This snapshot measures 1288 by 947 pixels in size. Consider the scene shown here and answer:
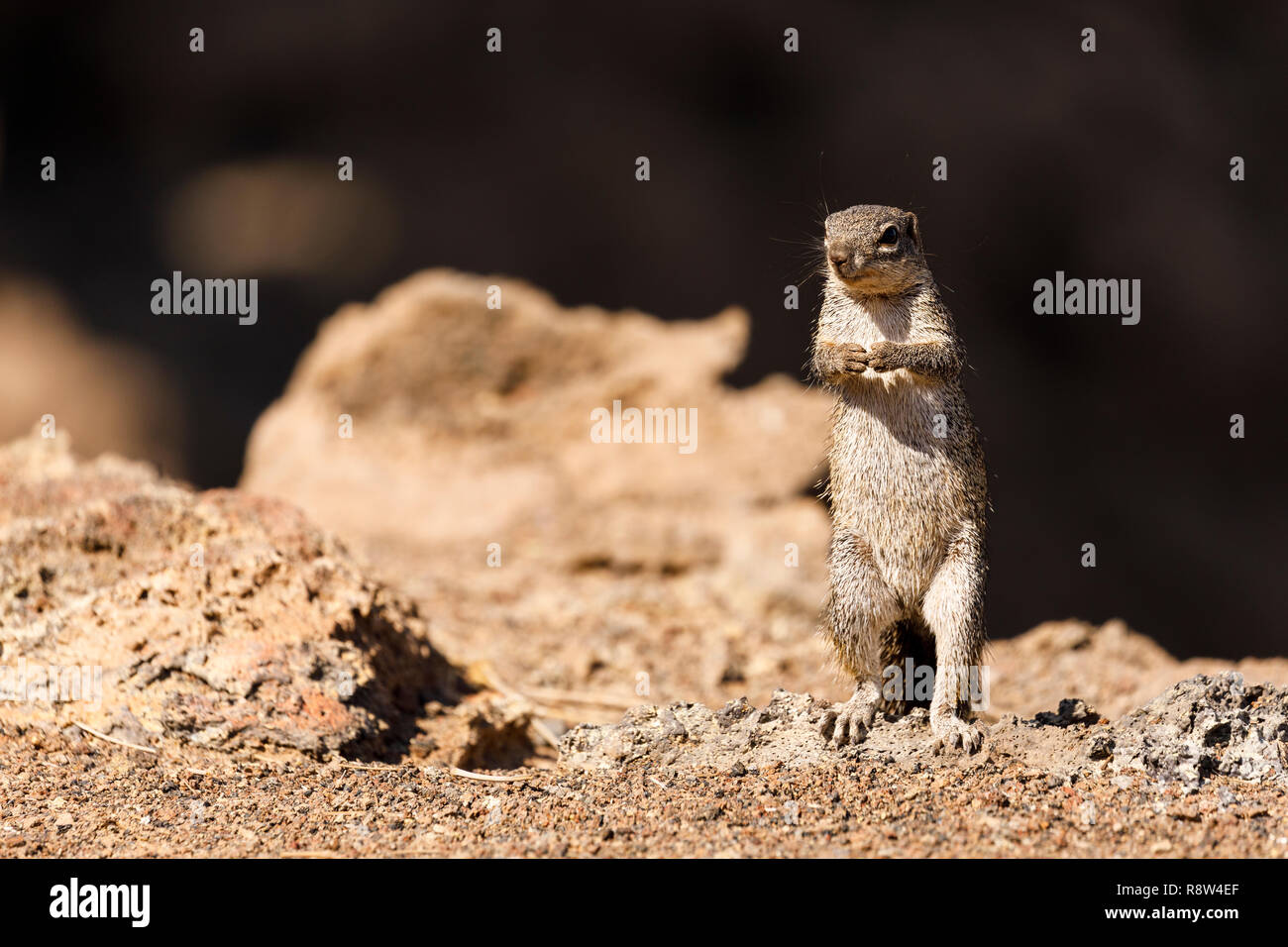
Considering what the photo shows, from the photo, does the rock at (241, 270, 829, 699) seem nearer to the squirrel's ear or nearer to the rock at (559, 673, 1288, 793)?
the rock at (559, 673, 1288, 793)

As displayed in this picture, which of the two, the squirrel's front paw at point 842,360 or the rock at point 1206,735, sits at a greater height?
the squirrel's front paw at point 842,360

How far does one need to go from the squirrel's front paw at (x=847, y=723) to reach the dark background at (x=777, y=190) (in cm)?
600

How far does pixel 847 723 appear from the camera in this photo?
5.50 meters

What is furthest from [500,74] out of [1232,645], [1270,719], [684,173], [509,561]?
[1270,719]

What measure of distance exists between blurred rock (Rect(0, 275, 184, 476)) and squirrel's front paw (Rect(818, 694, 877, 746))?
31.6ft

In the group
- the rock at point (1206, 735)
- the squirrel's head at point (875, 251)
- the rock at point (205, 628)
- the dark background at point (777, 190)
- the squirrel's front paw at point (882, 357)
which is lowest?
the rock at point (1206, 735)

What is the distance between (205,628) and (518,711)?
1.97m

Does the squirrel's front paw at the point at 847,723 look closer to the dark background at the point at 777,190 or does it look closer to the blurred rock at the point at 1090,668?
the blurred rock at the point at 1090,668

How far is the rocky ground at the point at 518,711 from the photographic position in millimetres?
4680

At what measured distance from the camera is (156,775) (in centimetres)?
548

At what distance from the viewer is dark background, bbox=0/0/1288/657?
1152cm

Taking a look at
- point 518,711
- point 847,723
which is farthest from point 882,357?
point 518,711

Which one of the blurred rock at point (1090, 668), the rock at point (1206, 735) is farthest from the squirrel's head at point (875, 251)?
the blurred rock at point (1090, 668)

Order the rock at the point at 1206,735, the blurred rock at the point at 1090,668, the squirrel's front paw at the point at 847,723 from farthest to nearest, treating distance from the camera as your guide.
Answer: the blurred rock at the point at 1090,668, the squirrel's front paw at the point at 847,723, the rock at the point at 1206,735
